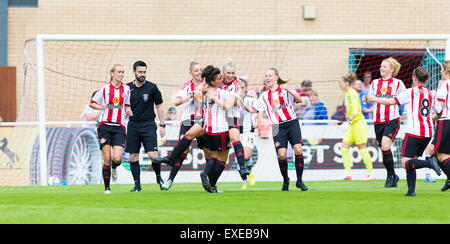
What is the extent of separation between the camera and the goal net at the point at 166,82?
15.1 meters

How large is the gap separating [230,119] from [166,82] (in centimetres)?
858

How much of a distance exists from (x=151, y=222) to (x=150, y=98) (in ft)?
17.6

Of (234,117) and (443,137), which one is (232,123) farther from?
(443,137)

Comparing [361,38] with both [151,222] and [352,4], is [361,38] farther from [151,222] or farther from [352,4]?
[151,222]

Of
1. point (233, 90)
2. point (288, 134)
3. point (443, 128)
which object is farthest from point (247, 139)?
point (443, 128)

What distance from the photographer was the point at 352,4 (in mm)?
20562

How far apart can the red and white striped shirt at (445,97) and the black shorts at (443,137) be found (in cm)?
9

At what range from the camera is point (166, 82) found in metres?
18.9

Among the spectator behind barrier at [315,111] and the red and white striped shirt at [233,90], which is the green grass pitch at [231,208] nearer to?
the red and white striped shirt at [233,90]

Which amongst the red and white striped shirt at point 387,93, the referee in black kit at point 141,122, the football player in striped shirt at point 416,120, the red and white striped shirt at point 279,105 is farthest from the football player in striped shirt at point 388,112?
the referee in black kit at point 141,122

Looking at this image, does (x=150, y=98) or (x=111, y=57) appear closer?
(x=150, y=98)

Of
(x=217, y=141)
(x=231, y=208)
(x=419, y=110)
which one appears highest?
(x=419, y=110)

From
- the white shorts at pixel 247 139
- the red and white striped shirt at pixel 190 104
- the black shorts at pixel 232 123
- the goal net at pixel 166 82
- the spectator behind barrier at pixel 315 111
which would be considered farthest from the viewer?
the spectator behind barrier at pixel 315 111
